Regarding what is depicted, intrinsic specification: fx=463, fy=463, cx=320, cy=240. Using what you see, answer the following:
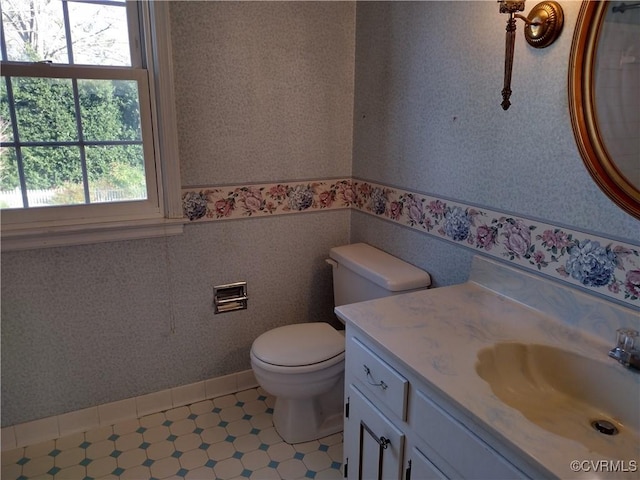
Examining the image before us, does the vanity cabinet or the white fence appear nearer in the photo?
the vanity cabinet

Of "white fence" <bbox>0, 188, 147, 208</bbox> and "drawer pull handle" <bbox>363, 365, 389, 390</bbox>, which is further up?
"white fence" <bbox>0, 188, 147, 208</bbox>

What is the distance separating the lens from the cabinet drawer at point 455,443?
959 millimetres

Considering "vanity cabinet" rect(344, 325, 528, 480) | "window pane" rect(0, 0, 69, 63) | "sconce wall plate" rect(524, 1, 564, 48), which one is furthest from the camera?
"window pane" rect(0, 0, 69, 63)

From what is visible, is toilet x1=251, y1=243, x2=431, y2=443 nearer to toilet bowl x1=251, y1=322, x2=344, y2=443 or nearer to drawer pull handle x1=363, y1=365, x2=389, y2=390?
toilet bowl x1=251, y1=322, x2=344, y2=443

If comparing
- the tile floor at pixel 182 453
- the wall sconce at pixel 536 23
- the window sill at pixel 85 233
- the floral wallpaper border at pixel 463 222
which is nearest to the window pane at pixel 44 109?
the window sill at pixel 85 233

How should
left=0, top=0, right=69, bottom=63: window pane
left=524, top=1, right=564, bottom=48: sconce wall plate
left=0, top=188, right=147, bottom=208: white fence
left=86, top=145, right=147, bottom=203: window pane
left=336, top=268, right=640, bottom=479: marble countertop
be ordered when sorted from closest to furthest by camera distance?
left=336, top=268, right=640, bottom=479: marble countertop < left=524, top=1, right=564, bottom=48: sconce wall plate < left=0, top=0, right=69, bottom=63: window pane < left=0, top=188, right=147, bottom=208: white fence < left=86, top=145, right=147, bottom=203: window pane

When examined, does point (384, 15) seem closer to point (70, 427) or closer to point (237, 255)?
point (237, 255)

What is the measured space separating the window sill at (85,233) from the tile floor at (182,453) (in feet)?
2.84

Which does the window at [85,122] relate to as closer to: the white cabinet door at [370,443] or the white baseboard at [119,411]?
the white baseboard at [119,411]

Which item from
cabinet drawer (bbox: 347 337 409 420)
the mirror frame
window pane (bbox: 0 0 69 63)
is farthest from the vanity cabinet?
window pane (bbox: 0 0 69 63)

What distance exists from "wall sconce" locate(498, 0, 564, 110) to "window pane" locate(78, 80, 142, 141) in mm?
1404

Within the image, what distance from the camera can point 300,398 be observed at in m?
1.93

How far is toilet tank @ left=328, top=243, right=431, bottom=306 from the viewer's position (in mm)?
1845

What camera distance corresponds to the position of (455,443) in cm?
106
